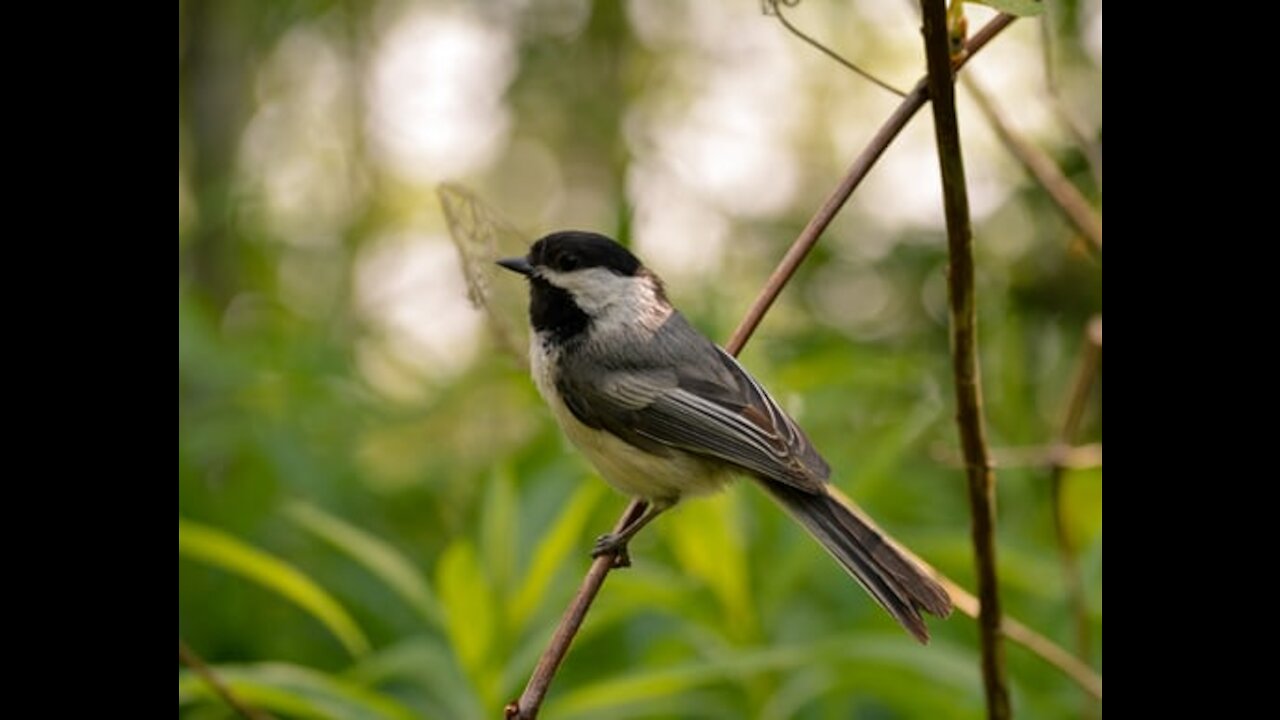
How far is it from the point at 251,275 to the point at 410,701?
2.48 m

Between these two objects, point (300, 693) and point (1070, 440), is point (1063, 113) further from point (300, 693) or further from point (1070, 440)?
point (300, 693)

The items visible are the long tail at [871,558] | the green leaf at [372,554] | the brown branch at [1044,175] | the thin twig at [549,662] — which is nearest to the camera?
the thin twig at [549,662]

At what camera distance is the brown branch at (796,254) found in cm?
188

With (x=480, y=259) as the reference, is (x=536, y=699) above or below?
below

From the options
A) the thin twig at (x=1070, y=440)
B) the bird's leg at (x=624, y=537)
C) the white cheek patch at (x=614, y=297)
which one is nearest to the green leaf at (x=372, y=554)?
the bird's leg at (x=624, y=537)

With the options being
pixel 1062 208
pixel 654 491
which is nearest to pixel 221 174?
pixel 654 491

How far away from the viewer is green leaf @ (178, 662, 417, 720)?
2707mm

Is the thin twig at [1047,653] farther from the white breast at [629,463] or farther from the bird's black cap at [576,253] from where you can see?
the bird's black cap at [576,253]

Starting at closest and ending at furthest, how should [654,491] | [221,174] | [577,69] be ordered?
[654,491] < [221,174] < [577,69]


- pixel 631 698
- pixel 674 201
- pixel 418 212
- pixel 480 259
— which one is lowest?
pixel 631 698

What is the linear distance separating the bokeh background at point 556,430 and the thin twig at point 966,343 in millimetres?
720

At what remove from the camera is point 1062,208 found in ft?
8.30

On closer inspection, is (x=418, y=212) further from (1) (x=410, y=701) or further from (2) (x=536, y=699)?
(2) (x=536, y=699)

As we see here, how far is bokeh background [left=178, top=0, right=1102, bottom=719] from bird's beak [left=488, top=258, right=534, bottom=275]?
0.12 meters
